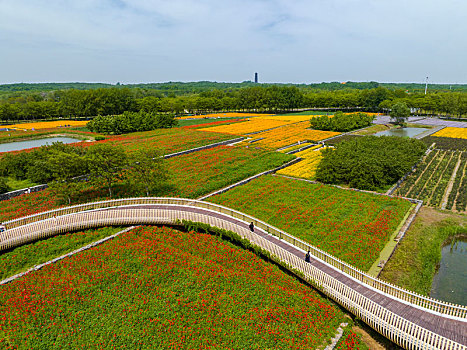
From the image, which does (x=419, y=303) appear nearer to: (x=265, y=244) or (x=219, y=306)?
(x=265, y=244)

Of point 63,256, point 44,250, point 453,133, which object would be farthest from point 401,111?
point 44,250

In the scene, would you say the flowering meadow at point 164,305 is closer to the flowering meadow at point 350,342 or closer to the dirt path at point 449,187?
the flowering meadow at point 350,342

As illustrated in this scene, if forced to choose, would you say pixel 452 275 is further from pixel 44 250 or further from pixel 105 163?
pixel 105 163

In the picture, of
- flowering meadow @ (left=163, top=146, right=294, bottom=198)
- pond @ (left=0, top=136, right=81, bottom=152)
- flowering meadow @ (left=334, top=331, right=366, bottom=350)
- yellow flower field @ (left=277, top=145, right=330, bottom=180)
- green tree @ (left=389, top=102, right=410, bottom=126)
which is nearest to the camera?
flowering meadow @ (left=334, top=331, right=366, bottom=350)

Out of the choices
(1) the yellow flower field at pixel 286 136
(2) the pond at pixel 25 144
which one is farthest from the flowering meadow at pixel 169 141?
(2) the pond at pixel 25 144

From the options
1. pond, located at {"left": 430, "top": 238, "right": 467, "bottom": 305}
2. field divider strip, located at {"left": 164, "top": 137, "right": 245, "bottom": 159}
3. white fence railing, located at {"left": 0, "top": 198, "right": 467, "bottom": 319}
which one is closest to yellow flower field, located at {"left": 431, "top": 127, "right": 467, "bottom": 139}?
field divider strip, located at {"left": 164, "top": 137, "right": 245, "bottom": 159}

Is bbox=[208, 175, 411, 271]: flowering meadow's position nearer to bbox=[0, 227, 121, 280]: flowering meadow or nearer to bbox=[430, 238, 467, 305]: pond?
bbox=[430, 238, 467, 305]: pond

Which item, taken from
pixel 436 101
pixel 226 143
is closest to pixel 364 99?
pixel 436 101
